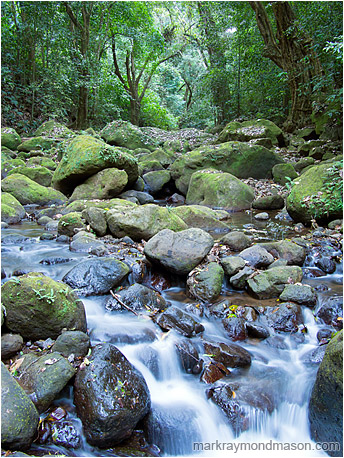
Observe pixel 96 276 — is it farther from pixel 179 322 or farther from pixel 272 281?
pixel 272 281

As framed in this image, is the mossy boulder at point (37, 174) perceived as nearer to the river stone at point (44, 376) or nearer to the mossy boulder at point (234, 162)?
the mossy boulder at point (234, 162)

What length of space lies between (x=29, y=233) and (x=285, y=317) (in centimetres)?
530

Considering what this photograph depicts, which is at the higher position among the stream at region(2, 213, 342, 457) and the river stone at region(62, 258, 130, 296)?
the river stone at region(62, 258, 130, 296)

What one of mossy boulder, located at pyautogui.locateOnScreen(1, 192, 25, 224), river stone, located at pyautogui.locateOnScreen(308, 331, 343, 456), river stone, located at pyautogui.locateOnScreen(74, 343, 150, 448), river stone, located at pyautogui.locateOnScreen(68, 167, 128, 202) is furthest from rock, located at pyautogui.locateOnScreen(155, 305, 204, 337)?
river stone, located at pyautogui.locateOnScreen(68, 167, 128, 202)

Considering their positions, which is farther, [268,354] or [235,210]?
[235,210]

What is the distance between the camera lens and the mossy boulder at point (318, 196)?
6.40 m

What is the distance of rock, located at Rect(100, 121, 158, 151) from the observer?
15172 mm

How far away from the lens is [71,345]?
3020 millimetres

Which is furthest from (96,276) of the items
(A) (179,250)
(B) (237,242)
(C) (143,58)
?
(C) (143,58)

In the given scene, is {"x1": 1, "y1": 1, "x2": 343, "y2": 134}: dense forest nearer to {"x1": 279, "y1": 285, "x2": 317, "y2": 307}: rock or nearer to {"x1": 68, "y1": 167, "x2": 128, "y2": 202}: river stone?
{"x1": 68, "y1": 167, "x2": 128, "y2": 202}: river stone

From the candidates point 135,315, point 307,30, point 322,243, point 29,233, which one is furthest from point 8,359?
point 307,30

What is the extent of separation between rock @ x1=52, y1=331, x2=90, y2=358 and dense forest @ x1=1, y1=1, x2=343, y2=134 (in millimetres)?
11401

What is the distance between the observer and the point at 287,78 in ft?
44.8

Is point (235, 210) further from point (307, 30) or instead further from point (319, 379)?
point (307, 30)
